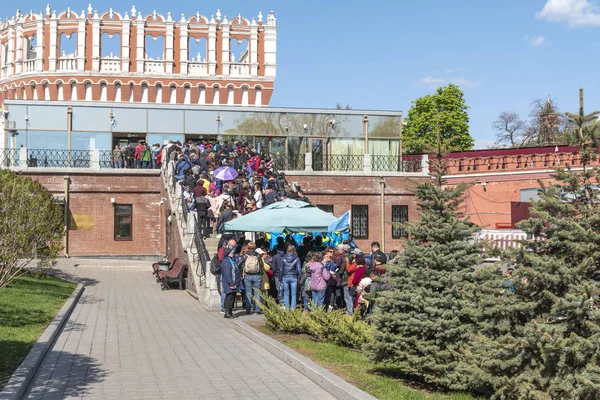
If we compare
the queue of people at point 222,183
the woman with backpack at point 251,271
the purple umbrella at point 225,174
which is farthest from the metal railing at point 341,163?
the woman with backpack at point 251,271

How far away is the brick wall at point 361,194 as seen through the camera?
3816 cm

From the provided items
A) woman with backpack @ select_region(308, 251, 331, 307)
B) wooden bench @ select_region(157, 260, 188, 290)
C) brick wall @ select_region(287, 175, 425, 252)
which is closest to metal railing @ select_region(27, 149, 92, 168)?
brick wall @ select_region(287, 175, 425, 252)

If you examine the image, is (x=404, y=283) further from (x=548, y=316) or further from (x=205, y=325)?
(x=205, y=325)

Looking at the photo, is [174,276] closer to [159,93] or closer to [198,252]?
[198,252]

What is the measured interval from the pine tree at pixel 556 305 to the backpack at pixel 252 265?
9.75 metres

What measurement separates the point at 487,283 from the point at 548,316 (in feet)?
3.10

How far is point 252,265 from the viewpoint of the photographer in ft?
57.2

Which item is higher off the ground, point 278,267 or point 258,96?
point 258,96

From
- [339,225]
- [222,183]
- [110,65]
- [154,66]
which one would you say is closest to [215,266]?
[339,225]

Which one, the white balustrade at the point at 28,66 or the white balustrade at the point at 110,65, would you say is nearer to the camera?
the white balustrade at the point at 110,65

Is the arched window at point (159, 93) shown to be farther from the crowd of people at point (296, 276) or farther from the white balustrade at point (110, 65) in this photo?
the crowd of people at point (296, 276)

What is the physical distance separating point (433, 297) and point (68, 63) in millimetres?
62731

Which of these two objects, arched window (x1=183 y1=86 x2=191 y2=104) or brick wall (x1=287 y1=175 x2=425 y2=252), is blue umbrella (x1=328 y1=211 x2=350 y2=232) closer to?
brick wall (x1=287 y1=175 x2=425 y2=252)

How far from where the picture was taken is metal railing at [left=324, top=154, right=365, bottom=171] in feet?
132
